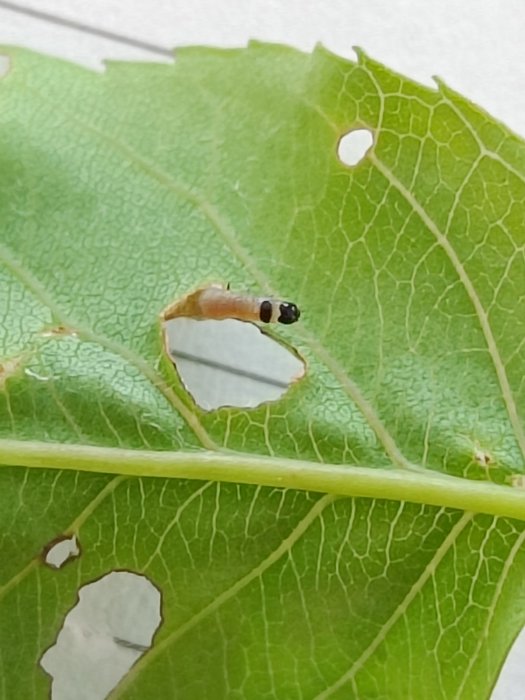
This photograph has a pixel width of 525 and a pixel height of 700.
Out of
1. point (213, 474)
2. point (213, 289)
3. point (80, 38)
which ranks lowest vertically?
point (213, 474)

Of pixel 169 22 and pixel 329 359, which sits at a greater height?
pixel 169 22

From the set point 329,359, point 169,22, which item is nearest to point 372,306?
point 329,359

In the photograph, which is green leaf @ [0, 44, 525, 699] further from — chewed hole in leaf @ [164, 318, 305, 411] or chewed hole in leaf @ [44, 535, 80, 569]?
chewed hole in leaf @ [164, 318, 305, 411]

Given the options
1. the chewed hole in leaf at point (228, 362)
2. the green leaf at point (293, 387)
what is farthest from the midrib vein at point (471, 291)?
the chewed hole in leaf at point (228, 362)

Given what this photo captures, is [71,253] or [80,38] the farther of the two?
[80,38]

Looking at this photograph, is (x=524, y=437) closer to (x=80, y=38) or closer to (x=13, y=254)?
(x=13, y=254)

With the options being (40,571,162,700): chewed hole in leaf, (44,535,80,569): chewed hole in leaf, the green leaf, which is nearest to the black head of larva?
the green leaf

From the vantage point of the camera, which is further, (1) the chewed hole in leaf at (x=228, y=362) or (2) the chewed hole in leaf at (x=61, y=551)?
(1) the chewed hole in leaf at (x=228, y=362)

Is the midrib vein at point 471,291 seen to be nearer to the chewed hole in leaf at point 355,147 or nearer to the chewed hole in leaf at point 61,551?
the chewed hole in leaf at point 355,147
